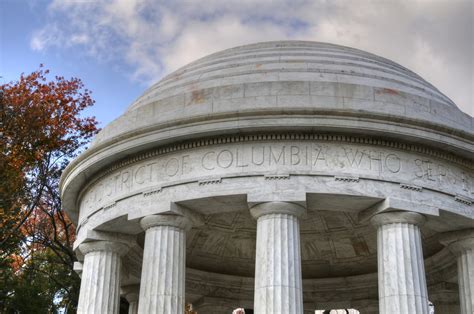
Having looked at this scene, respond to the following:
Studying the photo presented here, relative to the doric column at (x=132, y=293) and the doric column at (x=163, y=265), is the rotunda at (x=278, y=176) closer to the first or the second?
the doric column at (x=163, y=265)

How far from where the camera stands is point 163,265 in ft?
76.6

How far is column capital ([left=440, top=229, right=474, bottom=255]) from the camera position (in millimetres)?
25172

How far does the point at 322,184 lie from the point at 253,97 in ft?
13.8

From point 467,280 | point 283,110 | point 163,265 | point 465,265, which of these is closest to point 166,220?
point 163,265

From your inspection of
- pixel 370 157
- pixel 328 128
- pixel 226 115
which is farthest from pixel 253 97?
pixel 370 157

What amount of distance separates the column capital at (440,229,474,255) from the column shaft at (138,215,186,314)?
10806 mm

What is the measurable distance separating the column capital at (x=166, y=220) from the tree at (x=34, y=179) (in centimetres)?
1592

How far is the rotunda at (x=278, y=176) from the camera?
2261 centimetres

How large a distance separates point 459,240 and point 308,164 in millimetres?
7466

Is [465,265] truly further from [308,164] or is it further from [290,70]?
[290,70]

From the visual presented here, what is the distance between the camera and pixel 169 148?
24859 millimetres

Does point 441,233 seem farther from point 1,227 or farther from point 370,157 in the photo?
point 1,227

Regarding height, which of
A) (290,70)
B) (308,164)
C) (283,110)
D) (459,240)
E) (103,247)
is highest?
(290,70)

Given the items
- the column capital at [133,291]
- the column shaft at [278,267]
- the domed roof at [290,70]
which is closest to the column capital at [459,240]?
the domed roof at [290,70]
